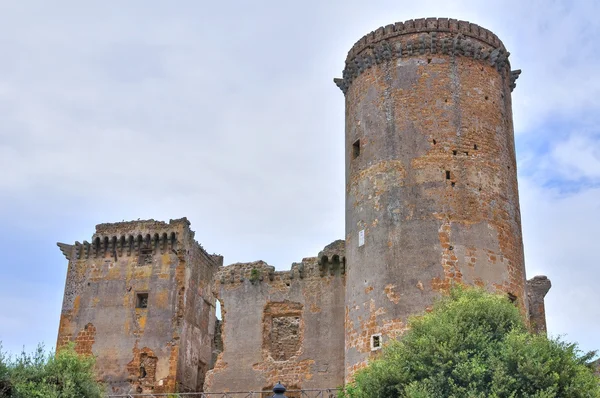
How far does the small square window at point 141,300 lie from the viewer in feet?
99.6

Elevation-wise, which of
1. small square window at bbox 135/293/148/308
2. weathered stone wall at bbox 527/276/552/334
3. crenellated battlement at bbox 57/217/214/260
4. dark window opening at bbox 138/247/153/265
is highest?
crenellated battlement at bbox 57/217/214/260

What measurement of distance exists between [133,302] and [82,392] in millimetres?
10754

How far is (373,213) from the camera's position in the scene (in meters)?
21.9

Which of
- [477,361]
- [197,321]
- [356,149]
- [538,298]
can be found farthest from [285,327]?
[477,361]

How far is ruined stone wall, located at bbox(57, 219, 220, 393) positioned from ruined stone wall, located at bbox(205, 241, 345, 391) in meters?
3.96

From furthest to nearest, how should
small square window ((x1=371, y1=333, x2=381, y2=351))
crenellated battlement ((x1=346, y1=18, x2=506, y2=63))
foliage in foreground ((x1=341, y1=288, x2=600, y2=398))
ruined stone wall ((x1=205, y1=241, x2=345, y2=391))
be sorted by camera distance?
ruined stone wall ((x1=205, y1=241, x2=345, y2=391)) < crenellated battlement ((x1=346, y1=18, x2=506, y2=63)) < small square window ((x1=371, y1=333, x2=381, y2=351)) < foliage in foreground ((x1=341, y1=288, x2=600, y2=398))

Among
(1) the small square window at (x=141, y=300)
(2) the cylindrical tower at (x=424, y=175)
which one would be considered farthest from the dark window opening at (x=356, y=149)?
(1) the small square window at (x=141, y=300)

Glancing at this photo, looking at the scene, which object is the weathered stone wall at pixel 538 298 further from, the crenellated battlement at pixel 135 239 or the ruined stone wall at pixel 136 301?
the crenellated battlement at pixel 135 239

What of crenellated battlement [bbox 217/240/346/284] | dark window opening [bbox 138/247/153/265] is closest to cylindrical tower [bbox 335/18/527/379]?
crenellated battlement [bbox 217/240/346/284]

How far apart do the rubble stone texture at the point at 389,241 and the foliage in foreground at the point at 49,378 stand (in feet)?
21.6

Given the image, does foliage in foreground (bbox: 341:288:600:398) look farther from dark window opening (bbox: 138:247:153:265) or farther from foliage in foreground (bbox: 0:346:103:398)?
dark window opening (bbox: 138:247:153:265)

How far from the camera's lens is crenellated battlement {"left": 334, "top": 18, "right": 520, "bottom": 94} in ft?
75.6

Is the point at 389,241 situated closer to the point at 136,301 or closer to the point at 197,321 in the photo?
the point at 197,321

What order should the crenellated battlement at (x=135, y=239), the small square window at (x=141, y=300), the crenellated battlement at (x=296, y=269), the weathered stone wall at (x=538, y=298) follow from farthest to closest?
the crenellated battlement at (x=135, y=239), the small square window at (x=141, y=300), the weathered stone wall at (x=538, y=298), the crenellated battlement at (x=296, y=269)
